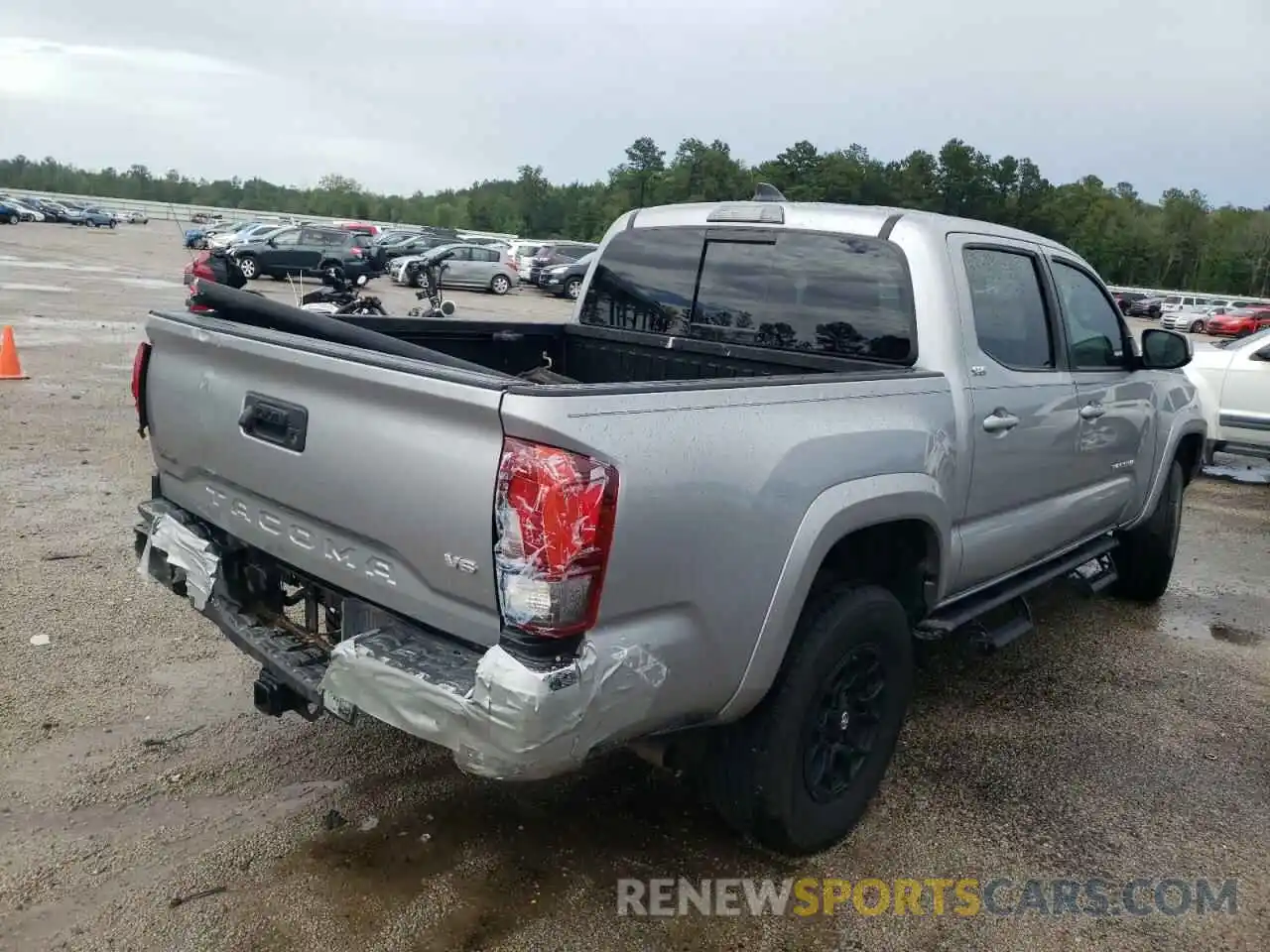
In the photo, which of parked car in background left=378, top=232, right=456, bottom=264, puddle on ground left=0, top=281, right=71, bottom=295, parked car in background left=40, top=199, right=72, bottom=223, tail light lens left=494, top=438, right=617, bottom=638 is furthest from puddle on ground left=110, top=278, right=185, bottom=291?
parked car in background left=40, top=199, right=72, bottom=223

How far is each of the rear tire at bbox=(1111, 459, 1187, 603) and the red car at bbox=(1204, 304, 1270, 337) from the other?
1543 inches

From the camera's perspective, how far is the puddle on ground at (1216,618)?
567 centimetres

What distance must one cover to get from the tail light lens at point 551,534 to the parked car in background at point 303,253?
28560 millimetres

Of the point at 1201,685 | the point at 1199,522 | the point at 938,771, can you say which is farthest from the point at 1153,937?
the point at 1199,522

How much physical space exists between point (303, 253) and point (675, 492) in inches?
1201

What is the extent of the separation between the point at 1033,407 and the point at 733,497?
1978 mm

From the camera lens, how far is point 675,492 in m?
2.47

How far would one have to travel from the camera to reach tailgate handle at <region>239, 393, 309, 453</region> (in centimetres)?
279

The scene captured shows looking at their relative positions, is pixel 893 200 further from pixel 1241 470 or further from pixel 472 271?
pixel 1241 470

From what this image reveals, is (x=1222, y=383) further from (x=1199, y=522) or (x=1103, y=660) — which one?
(x=1103, y=660)

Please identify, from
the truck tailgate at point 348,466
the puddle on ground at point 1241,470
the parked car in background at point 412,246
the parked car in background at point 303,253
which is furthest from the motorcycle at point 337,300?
the parked car in background at point 412,246

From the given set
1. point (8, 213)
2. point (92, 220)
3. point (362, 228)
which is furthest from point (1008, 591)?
point (92, 220)

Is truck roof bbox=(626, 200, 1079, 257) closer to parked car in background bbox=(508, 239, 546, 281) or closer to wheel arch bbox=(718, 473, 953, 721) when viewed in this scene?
wheel arch bbox=(718, 473, 953, 721)

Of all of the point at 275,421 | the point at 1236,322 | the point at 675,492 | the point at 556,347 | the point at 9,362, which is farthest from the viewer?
the point at 1236,322
